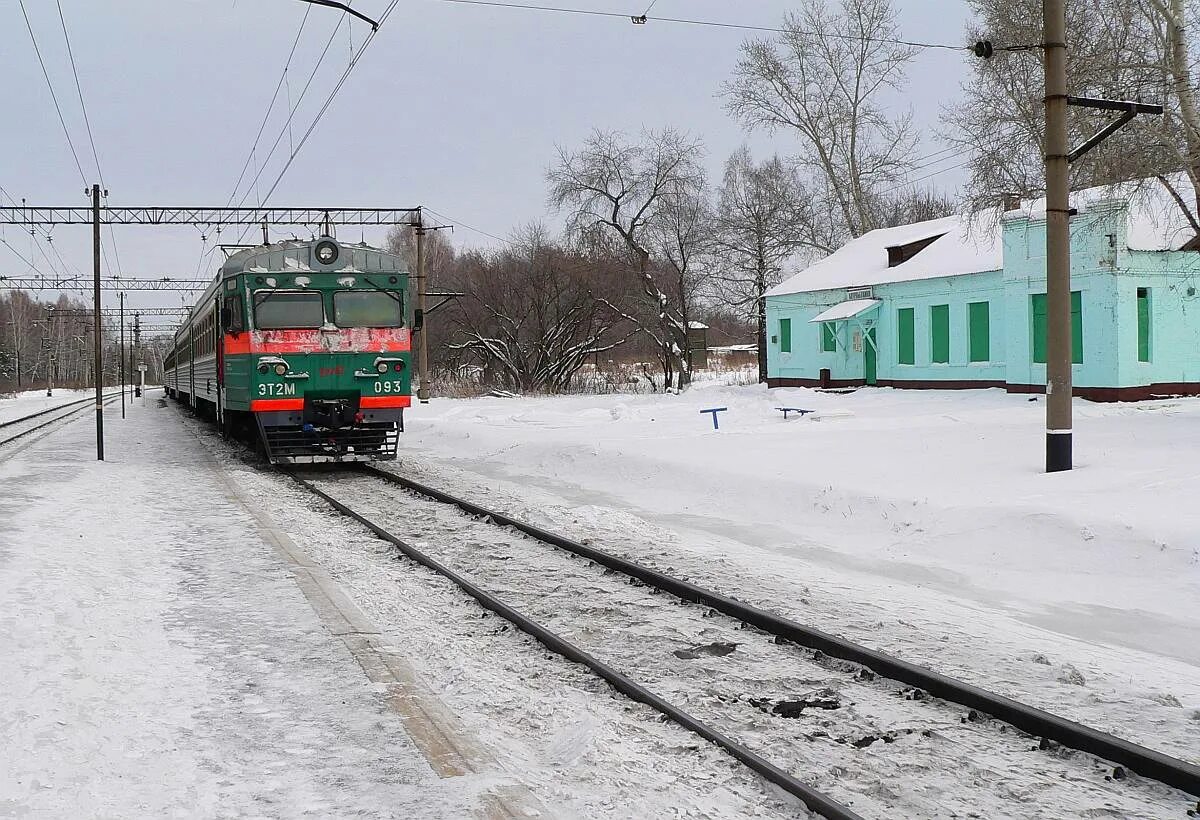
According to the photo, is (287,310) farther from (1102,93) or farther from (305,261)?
(1102,93)

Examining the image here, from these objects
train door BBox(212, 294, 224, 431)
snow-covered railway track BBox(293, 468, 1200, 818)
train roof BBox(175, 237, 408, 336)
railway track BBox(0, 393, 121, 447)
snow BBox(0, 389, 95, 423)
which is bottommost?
snow-covered railway track BBox(293, 468, 1200, 818)

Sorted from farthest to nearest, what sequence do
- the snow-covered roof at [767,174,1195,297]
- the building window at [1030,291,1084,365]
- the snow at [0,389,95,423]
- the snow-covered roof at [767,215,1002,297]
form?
1. the snow at [0,389,95,423]
2. the snow-covered roof at [767,215,1002,297]
3. the building window at [1030,291,1084,365]
4. the snow-covered roof at [767,174,1195,297]

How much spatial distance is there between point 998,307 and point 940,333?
2.73 metres

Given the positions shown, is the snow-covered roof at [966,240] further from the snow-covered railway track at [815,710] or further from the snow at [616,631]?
the snow-covered railway track at [815,710]

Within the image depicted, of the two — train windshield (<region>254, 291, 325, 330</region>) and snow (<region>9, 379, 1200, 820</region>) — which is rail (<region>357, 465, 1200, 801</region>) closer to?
snow (<region>9, 379, 1200, 820</region>)

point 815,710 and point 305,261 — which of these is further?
point 305,261

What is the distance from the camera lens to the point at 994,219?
82.5 feet

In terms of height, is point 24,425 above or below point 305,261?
below

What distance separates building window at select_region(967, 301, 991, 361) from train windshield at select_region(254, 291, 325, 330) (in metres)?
19.3

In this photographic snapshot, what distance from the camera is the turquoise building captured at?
23.8 meters

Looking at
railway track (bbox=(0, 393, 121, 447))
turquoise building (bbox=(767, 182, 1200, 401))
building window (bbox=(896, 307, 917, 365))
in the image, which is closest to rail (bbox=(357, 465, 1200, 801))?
turquoise building (bbox=(767, 182, 1200, 401))

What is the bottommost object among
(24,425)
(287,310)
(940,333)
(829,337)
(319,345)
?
(24,425)

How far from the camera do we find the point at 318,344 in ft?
53.4

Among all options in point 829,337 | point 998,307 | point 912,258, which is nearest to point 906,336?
point 912,258
